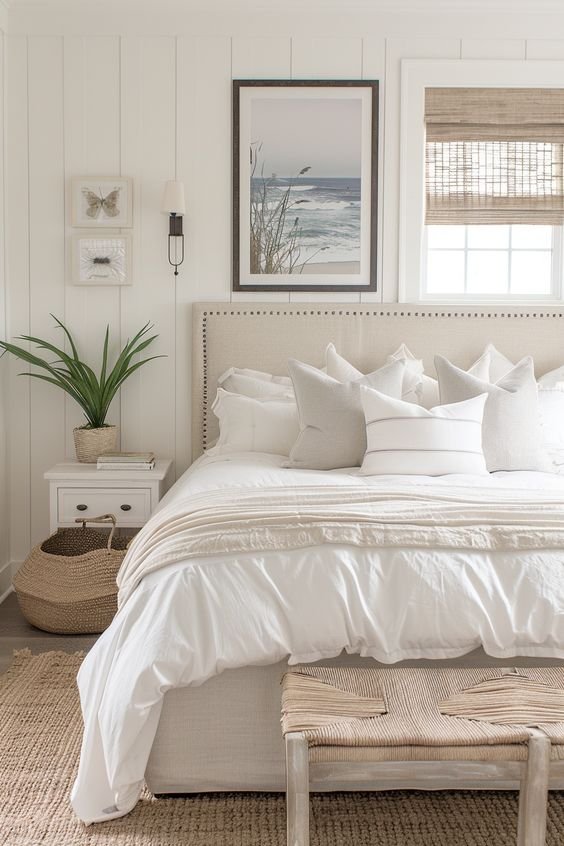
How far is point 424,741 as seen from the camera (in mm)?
1550

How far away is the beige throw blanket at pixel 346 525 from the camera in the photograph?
2.01m

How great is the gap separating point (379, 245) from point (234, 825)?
2635 millimetres

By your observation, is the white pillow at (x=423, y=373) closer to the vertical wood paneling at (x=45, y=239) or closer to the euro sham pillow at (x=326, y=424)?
the euro sham pillow at (x=326, y=424)

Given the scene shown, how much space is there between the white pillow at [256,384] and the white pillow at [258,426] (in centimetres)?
11

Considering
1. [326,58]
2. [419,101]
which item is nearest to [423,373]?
[419,101]

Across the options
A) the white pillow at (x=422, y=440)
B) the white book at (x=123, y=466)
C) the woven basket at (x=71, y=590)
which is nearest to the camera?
the white pillow at (x=422, y=440)

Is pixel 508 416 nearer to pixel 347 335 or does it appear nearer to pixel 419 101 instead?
pixel 347 335

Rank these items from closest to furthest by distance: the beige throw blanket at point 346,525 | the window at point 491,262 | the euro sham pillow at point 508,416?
the beige throw blanket at point 346,525
the euro sham pillow at point 508,416
the window at point 491,262

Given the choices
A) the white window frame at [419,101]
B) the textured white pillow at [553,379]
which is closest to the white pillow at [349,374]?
the white window frame at [419,101]

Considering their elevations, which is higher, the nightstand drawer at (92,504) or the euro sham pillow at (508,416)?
the euro sham pillow at (508,416)

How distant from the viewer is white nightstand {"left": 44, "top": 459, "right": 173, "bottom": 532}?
3371 millimetres

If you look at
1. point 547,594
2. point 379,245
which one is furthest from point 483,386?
point 547,594

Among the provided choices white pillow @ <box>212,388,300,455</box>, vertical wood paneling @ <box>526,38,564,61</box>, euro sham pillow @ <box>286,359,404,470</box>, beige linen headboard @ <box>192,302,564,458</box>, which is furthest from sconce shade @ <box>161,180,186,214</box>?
vertical wood paneling @ <box>526,38,564,61</box>

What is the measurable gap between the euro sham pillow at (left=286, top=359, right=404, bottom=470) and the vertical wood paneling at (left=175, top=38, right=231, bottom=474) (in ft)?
2.81
